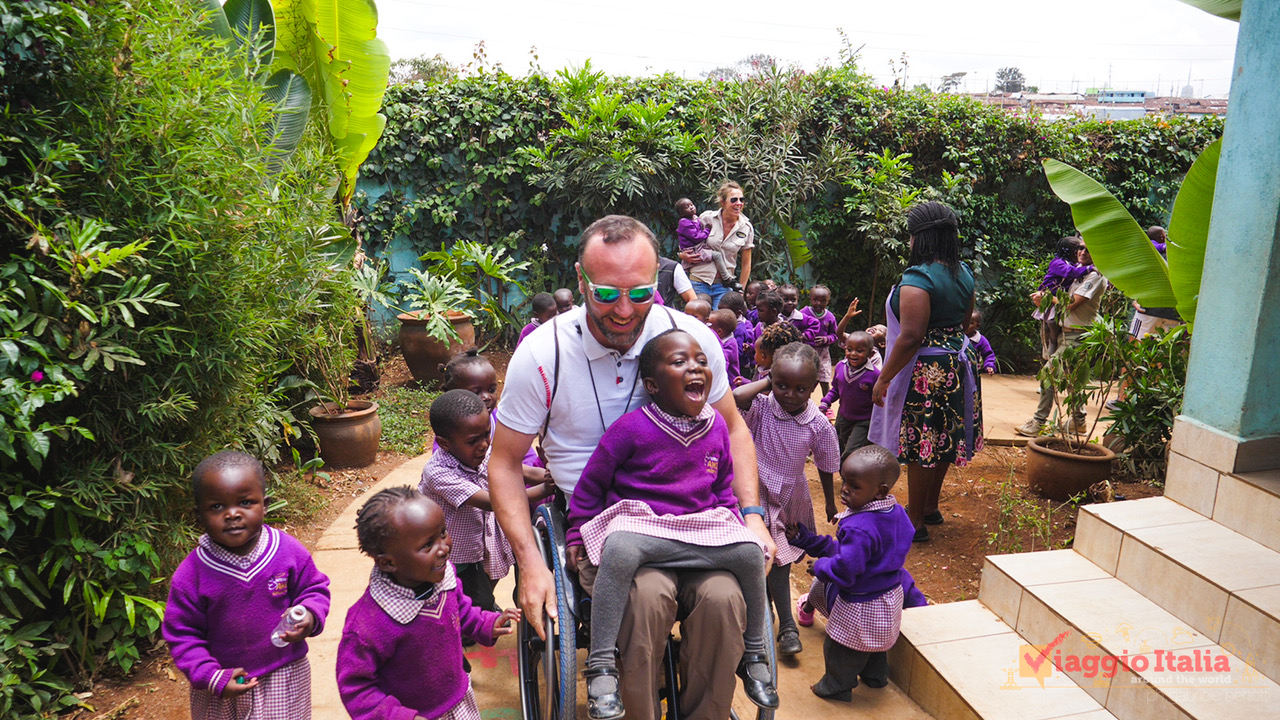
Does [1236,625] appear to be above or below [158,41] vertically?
below

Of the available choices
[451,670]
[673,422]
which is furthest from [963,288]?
[451,670]

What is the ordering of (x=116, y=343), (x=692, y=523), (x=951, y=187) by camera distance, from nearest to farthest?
(x=692, y=523)
(x=116, y=343)
(x=951, y=187)

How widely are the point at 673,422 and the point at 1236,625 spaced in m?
2.20

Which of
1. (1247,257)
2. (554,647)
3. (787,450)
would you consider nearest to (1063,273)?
(1247,257)

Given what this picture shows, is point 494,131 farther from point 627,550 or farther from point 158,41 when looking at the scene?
point 627,550

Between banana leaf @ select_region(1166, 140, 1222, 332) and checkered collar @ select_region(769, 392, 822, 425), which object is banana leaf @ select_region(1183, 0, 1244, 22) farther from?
checkered collar @ select_region(769, 392, 822, 425)

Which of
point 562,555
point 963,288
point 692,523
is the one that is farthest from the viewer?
point 963,288

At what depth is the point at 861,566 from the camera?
3.04m

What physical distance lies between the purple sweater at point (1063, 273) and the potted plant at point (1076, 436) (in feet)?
6.67

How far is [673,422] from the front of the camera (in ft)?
8.21

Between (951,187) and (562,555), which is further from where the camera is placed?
(951,187)

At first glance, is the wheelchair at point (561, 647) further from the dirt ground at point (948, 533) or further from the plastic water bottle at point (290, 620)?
the dirt ground at point (948, 533)

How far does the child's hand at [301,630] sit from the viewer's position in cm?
217

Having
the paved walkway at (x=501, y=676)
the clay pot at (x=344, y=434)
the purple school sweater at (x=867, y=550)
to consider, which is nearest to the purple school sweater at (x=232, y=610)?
the paved walkway at (x=501, y=676)
